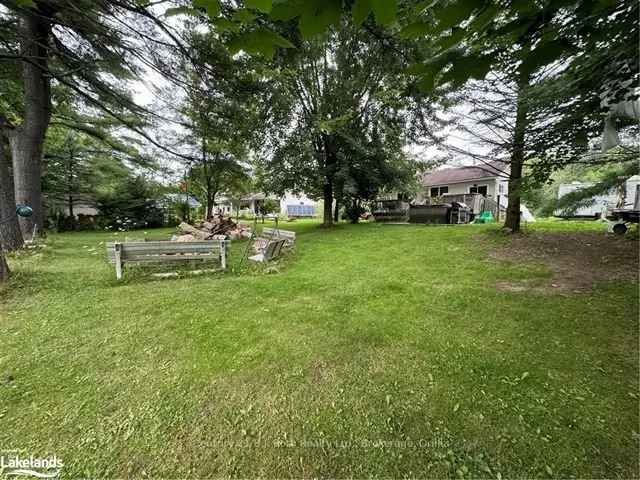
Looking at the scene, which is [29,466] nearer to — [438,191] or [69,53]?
[69,53]

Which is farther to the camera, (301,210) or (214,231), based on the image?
(301,210)

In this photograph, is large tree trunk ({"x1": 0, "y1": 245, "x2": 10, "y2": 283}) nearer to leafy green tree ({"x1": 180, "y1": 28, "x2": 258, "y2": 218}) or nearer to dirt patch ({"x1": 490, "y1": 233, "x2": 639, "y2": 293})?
leafy green tree ({"x1": 180, "y1": 28, "x2": 258, "y2": 218})

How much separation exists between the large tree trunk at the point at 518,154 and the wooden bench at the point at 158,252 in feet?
19.5

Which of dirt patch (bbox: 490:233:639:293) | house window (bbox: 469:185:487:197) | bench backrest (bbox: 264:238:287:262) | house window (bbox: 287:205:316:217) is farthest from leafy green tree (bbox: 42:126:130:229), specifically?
house window (bbox: 469:185:487:197)

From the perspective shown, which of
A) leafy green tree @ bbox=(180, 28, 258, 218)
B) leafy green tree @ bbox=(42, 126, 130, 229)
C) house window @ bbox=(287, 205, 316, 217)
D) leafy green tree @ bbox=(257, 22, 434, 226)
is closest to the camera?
leafy green tree @ bbox=(180, 28, 258, 218)

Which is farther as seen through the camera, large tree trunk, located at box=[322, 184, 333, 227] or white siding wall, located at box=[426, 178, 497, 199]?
white siding wall, located at box=[426, 178, 497, 199]

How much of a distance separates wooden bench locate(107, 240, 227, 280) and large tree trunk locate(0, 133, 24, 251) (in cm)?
409

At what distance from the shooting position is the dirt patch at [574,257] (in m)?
4.84

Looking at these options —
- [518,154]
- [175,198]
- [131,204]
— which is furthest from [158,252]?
[175,198]

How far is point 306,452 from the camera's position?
5.60ft

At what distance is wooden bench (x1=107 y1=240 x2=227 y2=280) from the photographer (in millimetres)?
5320

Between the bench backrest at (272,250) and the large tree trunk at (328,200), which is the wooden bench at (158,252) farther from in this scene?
the large tree trunk at (328,200)

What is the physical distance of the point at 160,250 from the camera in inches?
218

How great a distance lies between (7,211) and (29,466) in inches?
346
